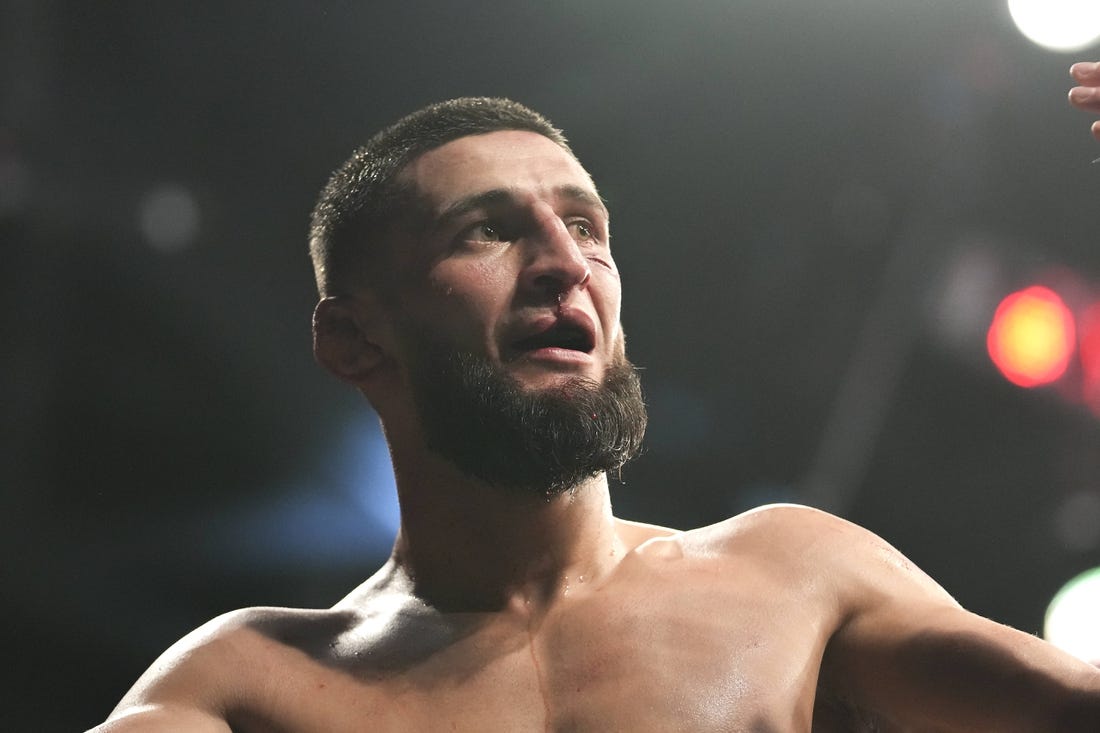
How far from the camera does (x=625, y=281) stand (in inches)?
156

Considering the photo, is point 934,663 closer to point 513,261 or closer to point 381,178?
point 513,261

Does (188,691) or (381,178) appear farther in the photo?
(381,178)

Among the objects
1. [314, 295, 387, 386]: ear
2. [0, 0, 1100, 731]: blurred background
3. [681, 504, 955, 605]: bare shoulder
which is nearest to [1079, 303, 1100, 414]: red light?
[0, 0, 1100, 731]: blurred background

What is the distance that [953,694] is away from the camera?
1.66m

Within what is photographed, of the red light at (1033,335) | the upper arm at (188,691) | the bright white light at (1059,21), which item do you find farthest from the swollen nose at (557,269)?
the red light at (1033,335)

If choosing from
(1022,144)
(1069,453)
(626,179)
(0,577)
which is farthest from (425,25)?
(1069,453)

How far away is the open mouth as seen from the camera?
1.92 m

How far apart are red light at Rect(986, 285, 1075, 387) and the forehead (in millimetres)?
2645

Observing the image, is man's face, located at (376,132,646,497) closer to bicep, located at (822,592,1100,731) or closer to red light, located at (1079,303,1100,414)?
bicep, located at (822,592,1100,731)

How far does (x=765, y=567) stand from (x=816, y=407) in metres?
2.41

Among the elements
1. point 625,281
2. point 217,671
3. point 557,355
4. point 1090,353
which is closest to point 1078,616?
point 1090,353

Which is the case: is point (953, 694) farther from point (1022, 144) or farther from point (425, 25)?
point (1022, 144)

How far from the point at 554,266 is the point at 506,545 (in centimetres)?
47

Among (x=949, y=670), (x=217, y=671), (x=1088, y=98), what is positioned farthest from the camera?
Result: (x=217, y=671)
